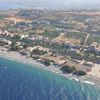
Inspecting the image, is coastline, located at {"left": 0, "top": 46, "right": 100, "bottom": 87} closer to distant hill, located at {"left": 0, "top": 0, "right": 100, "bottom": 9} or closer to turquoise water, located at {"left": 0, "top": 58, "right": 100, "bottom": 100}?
turquoise water, located at {"left": 0, "top": 58, "right": 100, "bottom": 100}

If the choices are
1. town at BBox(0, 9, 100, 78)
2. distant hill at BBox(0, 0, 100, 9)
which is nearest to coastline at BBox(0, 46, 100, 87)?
town at BBox(0, 9, 100, 78)

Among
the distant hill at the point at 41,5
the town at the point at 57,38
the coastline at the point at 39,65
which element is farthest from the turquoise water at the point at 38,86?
the distant hill at the point at 41,5

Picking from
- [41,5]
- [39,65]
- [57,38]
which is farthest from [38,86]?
[41,5]

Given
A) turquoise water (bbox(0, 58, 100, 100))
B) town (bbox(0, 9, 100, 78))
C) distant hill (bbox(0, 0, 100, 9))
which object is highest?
turquoise water (bbox(0, 58, 100, 100))

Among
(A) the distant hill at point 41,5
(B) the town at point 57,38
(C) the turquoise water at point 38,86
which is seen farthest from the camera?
(A) the distant hill at point 41,5

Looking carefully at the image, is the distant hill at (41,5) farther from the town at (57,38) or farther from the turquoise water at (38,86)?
the turquoise water at (38,86)

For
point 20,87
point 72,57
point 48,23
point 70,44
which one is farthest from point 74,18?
point 20,87

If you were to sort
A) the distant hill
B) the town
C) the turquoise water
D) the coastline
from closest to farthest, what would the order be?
the turquoise water, the coastline, the town, the distant hill
